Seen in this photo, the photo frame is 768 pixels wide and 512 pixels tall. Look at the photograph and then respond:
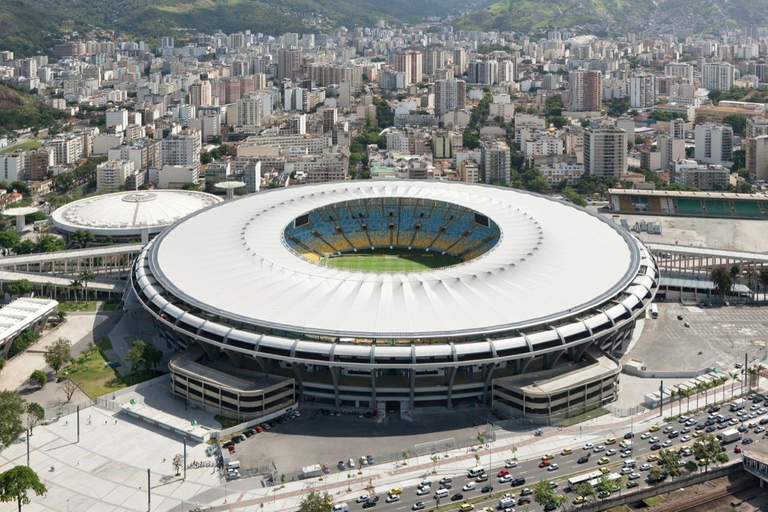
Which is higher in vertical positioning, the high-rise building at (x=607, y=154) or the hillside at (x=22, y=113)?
the hillside at (x=22, y=113)

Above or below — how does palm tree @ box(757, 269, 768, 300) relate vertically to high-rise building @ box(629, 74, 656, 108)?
below

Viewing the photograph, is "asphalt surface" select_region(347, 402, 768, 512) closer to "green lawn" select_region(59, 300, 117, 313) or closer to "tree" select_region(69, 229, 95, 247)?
"green lawn" select_region(59, 300, 117, 313)

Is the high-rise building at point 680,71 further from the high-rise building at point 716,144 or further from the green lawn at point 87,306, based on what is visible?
the green lawn at point 87,306

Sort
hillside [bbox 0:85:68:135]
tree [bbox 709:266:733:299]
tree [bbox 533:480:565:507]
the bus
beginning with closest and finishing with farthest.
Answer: tree [bbox 533:480:565:507] < the bus < tree [bbox 709:266:733:299] < hillside [bbox 0:85:68:135]

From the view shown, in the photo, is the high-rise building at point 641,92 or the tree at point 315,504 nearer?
the tree at point 315,504

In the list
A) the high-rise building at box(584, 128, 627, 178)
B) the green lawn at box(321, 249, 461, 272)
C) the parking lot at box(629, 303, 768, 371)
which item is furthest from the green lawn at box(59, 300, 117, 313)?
the high-rise building at box(584, 128, 627, 178)

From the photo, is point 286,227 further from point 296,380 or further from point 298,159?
point 298,159

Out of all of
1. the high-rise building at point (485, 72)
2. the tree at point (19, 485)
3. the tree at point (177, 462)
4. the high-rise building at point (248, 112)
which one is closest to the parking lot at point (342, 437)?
the tree at point (177, 462)
